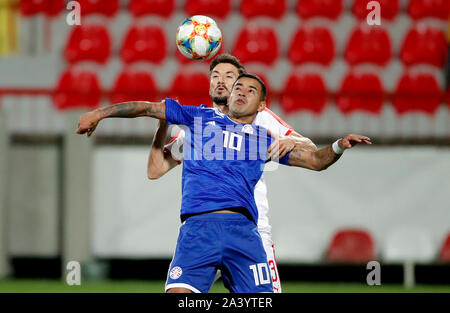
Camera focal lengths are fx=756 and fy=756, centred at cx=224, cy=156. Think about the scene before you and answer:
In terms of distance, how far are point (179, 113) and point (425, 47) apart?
6.29 meters

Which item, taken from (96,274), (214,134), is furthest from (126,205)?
(214,134)

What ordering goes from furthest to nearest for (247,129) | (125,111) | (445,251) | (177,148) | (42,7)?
(42,7) < (445,251) < (177,148) < (247,129) < (125,111)

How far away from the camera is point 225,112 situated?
4789 millimetres

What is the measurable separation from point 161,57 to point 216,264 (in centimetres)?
618

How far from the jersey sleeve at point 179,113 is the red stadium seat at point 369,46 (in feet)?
19.1

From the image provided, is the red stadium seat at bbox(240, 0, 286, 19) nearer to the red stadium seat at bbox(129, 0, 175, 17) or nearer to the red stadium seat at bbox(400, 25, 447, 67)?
the red stadium seat at bbox(129, 0, 175, 17)

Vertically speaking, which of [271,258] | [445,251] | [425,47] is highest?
[425,47]

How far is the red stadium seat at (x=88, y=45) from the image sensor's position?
32.3 feet

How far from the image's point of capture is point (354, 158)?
26.0 ft

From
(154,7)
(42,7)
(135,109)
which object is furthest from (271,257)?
(42,7)

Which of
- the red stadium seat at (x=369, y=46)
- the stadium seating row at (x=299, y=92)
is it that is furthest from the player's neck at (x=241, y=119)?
the red stadium seat at (x=369, y=46)

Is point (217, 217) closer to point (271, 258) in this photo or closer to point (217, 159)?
point (217, 159)

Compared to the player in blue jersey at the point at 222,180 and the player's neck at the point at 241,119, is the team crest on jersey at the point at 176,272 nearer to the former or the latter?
the player in blue jersey at the point at 222,180
